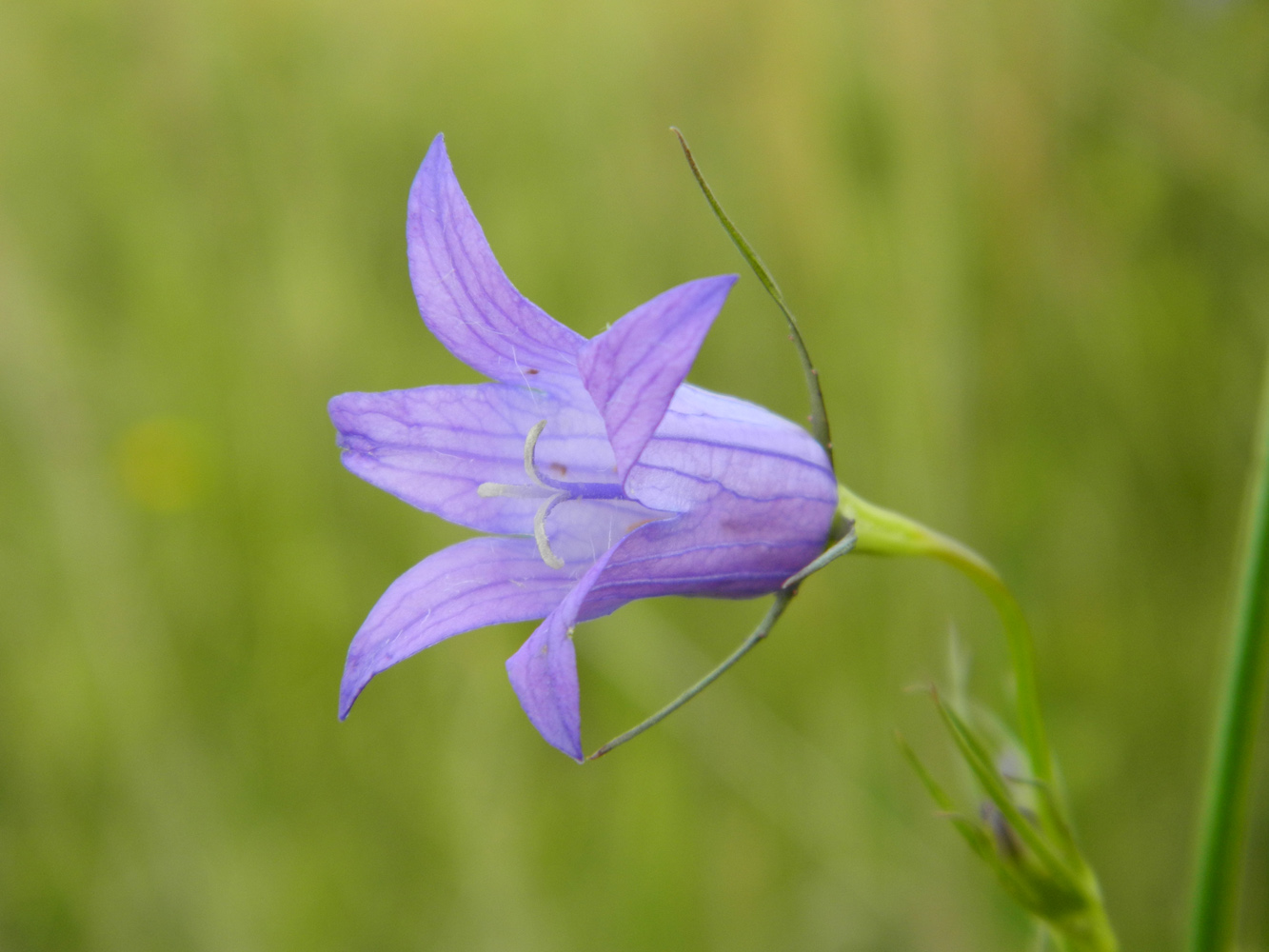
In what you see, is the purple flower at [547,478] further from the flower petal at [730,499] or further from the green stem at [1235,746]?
the green stem at [1235,746]

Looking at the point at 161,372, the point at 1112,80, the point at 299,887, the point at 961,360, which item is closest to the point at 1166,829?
the point at 961,360

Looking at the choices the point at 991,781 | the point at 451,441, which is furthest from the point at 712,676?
the point at 451,441

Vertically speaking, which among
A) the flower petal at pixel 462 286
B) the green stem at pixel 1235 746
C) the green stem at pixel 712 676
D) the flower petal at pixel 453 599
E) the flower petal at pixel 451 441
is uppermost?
the flower petal at pixel 462 286

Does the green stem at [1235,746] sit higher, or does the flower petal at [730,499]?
the flower petal at [730,499]

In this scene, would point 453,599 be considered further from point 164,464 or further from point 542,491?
point 164,464

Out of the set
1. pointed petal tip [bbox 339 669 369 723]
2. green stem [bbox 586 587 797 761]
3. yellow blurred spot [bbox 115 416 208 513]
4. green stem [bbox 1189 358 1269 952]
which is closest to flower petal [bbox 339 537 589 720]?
pointed petal tip [bbox 339 669 369 723]

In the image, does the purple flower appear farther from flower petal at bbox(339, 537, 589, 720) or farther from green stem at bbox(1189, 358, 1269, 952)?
green stem at bbox(1189, 358, 1269, 952)

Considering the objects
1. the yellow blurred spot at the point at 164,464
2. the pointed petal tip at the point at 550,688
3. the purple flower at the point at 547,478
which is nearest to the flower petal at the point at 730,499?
the purple flower at the point at 547,478
